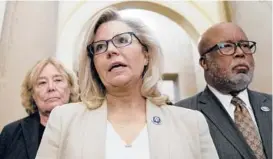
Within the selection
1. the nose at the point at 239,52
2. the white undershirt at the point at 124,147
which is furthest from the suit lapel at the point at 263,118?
the white undershirt at the point at 124,147

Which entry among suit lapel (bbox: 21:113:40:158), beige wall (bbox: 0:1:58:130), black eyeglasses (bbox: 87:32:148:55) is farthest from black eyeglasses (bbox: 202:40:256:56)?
beige wall (bbox: 0:1:58:130)

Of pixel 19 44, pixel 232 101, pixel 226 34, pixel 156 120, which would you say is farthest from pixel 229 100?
pixel 19 44

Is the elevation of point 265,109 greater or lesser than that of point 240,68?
lesser

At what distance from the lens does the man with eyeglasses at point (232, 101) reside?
1796mm

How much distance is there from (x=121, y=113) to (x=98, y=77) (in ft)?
0.82

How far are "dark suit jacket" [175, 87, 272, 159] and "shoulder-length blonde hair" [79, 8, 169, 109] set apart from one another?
549 mm

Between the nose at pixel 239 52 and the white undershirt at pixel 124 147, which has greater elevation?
the nose at pixel 239 52

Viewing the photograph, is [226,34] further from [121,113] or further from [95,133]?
[95,133]

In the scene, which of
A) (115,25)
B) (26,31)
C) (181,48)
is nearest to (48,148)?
(115,25)

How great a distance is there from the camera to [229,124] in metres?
1.88

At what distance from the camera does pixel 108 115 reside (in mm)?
1357

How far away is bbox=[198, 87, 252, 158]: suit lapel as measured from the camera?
1.77m

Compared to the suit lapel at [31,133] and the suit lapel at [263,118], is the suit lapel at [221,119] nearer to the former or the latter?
the suit lapel at [263,118]

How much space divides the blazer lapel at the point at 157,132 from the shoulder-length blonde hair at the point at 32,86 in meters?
0.91
